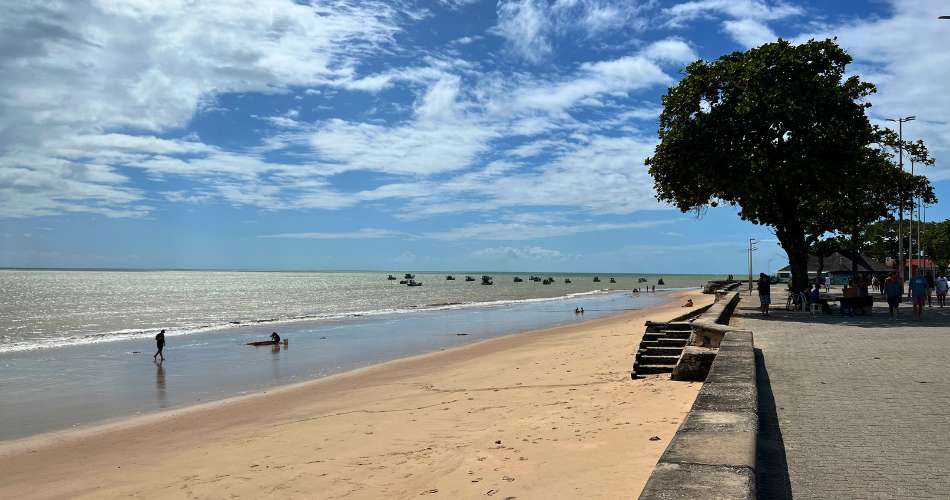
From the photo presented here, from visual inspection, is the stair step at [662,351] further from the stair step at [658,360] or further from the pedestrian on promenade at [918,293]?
the pedestrian on promenade at [918,293]

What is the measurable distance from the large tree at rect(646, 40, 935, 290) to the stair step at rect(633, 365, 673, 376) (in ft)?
42.2

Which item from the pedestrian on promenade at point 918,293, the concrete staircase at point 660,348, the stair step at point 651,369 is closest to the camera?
the stair step at point 651,369

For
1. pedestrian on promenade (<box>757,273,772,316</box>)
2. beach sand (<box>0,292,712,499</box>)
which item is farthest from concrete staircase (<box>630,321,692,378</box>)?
pedestrian on promenade (<box>757,273,772,316</box>)

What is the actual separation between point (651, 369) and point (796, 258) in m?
17.3

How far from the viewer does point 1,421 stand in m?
13.9

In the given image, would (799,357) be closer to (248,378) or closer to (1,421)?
(248,378)

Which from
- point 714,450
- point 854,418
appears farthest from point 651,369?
point 714,450

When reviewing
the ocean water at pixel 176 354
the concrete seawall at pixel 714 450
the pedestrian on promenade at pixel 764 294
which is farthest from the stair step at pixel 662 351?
the ocean water at pixel 176 354

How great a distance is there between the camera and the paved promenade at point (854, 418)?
15.0 ft

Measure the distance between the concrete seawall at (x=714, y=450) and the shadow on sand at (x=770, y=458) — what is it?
0.23 m

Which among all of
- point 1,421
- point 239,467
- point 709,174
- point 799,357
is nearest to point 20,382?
point 1,421

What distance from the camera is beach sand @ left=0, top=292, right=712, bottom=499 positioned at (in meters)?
6.75

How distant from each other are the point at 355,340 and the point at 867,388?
2428cm

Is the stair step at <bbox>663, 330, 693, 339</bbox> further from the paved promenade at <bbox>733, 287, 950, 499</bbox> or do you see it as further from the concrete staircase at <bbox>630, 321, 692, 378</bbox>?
the paved promenade at <bbox>733, 287, 950, 499</bbox>
